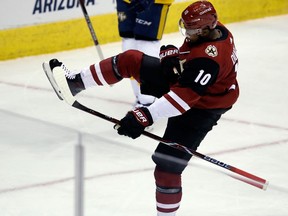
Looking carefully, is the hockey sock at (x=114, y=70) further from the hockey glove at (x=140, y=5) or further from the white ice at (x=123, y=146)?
the hockey glove at (x=140, y=5)

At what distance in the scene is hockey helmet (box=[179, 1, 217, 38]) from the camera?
2783 mm

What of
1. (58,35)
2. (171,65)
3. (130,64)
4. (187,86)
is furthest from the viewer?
(58,35)

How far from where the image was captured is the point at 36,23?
5770 millimetres

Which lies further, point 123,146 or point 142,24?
point 142,24

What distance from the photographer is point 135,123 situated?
2.71m

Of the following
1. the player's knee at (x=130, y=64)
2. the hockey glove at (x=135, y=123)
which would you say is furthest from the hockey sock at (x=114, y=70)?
the hockey glove at (x=135, y=123)

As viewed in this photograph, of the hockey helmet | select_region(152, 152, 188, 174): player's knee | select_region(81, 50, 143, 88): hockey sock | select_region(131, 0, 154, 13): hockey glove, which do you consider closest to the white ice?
select_region(152, 152, 188, 174): player's knee

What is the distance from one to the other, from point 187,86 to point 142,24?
5.19 ft

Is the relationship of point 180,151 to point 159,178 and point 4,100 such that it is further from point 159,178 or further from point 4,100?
point 4,100

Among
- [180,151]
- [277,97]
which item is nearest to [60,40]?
[277,97]

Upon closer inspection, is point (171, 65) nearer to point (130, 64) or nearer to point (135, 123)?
point (130, 64)

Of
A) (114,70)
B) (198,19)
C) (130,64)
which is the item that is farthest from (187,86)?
(114,70)

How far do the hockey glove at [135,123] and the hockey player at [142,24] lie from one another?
147 cm

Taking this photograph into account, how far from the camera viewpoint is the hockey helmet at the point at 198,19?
2783 millimetres
